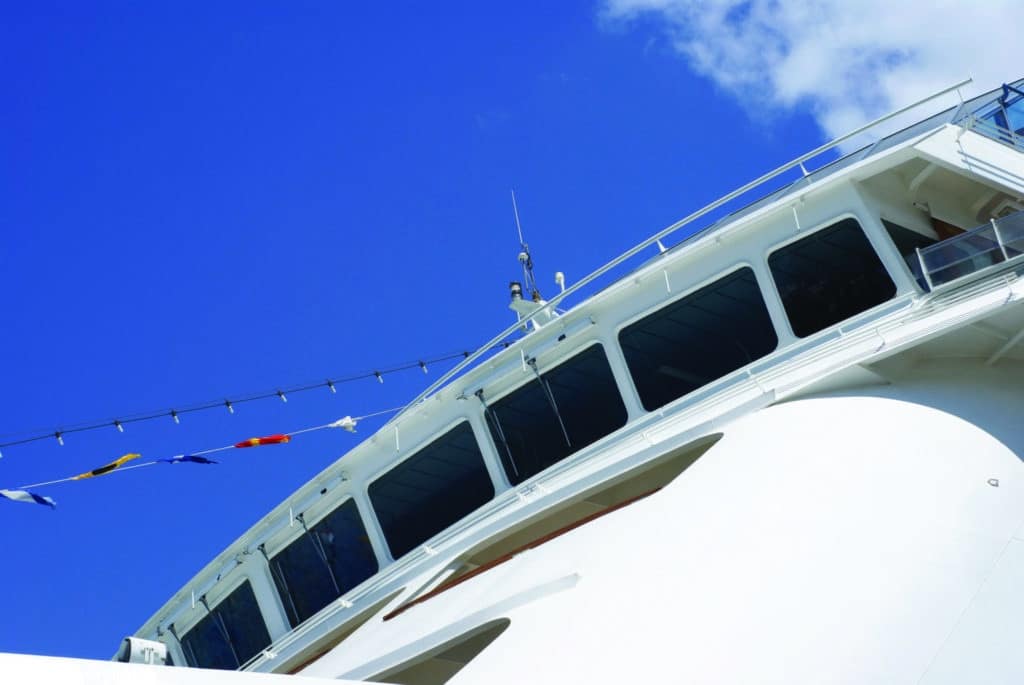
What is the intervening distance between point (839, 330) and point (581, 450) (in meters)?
3.10

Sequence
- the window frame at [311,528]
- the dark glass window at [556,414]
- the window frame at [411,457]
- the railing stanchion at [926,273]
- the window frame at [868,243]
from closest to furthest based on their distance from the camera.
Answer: the railing stanchion at [926,273], the window frame at [868,243], the dark glass window at [556,414], the window frame at [411,457], the window frame at [311,528]

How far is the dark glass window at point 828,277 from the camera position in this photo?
11148mm

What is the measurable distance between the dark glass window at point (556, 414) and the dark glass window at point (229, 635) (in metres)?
5.12

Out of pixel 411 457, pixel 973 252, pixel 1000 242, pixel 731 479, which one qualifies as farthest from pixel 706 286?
pixel 411 457

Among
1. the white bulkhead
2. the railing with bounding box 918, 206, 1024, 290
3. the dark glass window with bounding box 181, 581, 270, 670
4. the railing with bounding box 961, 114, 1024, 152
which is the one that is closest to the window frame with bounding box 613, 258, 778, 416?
the white bulkhead

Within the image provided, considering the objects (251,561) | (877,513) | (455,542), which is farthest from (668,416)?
(251,561)

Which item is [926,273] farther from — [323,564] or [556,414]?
[323,564]

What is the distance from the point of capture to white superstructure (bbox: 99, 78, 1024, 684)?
24.7 feet

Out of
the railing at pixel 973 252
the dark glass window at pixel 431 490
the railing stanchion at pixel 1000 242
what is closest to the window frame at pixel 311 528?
the dark glass window at pixel 431 490

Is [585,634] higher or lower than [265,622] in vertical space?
lower

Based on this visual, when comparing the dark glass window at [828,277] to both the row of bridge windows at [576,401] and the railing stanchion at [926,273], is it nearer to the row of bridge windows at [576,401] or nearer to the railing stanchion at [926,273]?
the row of bridge windows at [576,401]

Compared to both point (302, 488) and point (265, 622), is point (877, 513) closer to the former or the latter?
point (302, 488)

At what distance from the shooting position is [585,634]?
7.69m

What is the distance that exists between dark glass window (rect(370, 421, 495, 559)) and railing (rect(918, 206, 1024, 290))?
5.50 meters
